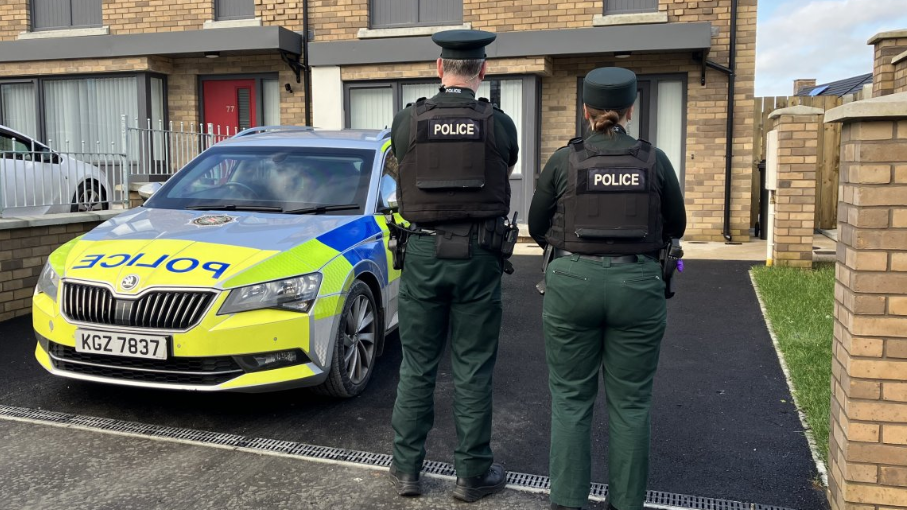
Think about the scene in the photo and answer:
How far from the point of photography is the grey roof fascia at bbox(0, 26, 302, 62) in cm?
1351

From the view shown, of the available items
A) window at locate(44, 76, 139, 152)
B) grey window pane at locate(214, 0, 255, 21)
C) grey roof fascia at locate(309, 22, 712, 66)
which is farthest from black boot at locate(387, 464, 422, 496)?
window at locate(44, 76, 139, 152)

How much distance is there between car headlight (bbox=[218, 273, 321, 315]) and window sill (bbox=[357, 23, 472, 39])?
9.77 meters

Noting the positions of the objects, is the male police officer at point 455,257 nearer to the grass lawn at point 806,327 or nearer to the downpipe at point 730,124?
the grass lawn at point 806,327

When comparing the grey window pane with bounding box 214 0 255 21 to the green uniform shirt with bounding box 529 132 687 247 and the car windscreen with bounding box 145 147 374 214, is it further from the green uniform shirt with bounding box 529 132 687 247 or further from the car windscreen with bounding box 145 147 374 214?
the green uniform shirt with bounding box 529 132 687 247

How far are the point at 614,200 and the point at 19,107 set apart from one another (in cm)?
1578

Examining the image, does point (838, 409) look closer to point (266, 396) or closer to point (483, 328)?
point (483, 328)

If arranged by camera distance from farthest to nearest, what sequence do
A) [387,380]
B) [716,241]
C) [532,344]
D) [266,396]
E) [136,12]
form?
[136,12] → [716,241] → [532,344] → [387,380] → [266,396]

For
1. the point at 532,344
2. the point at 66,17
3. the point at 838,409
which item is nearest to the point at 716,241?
the point at 532,344

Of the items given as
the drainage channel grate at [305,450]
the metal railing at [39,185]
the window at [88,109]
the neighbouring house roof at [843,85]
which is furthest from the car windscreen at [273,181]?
the neighbouring house roof at [843,85]

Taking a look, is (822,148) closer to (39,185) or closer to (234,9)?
(234,9)

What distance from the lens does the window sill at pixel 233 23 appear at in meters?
14.2

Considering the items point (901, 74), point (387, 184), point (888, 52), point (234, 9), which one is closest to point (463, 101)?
point (387, 184)

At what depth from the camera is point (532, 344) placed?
625 cm

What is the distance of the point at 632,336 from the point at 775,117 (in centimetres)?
745
